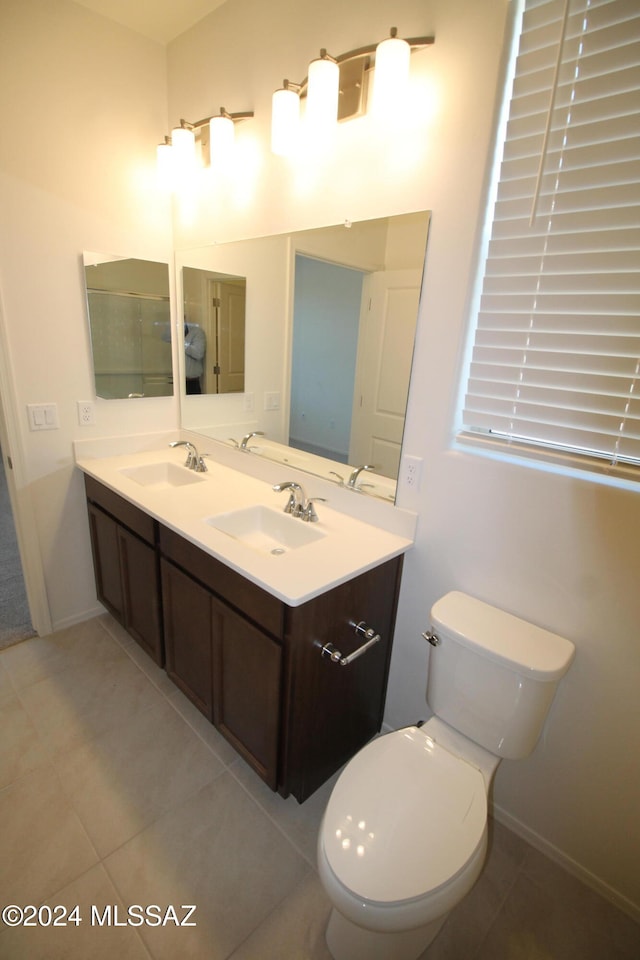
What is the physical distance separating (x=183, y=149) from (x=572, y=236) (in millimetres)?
1656

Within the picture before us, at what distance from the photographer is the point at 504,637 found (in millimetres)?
1161

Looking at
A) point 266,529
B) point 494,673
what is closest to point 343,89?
point 266,529

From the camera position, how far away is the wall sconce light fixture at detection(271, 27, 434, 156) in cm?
115

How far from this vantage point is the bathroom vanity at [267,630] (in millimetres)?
1209

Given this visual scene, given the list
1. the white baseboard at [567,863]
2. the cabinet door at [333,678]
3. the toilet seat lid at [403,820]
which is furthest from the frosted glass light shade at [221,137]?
the white baseboard at [567,863]

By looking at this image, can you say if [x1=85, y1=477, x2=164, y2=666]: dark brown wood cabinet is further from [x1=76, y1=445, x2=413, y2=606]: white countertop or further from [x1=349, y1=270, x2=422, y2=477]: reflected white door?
[x1=349, y1=270, x2=422, y2=477]: reflected white door

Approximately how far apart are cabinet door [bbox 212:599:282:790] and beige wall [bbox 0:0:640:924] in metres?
0.54

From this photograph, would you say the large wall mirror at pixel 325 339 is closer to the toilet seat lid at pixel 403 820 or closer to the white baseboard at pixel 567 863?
the toilet seat lid at pixel 403 820

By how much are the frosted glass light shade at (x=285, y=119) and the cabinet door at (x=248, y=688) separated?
1.57 m

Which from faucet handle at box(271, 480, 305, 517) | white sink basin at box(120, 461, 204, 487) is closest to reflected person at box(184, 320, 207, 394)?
white sink basin at box(120, 461, 204, 487)

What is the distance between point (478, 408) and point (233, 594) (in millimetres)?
921

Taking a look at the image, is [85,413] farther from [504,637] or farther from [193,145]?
[504,637]

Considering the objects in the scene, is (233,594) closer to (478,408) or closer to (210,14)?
(478,408)

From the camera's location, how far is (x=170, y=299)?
220 cm
